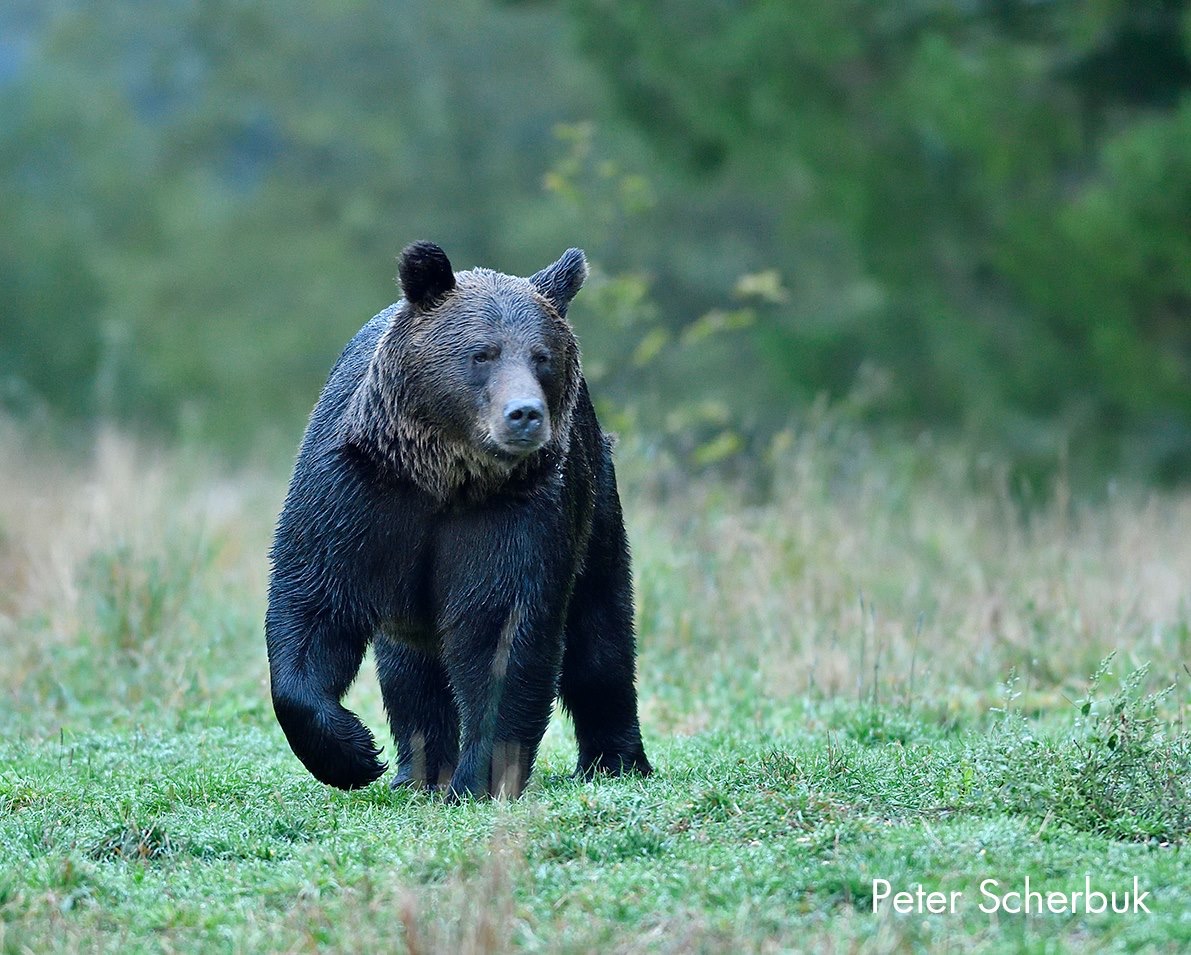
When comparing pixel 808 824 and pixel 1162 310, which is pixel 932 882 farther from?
pixel 1162 310

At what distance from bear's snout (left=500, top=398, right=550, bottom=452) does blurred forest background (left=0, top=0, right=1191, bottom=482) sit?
4538 mm

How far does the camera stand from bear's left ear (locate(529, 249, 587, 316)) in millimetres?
6520

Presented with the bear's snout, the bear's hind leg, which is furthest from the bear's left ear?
the bear's hind leg

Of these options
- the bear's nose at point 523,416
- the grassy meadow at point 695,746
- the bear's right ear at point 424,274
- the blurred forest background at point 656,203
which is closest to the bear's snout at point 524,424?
the bear's nose at point 523,416

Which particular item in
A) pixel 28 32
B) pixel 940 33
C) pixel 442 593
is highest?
pixel 28 32

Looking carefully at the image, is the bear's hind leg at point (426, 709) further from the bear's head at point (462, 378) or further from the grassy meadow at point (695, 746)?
the bear's head at point (462, 378)

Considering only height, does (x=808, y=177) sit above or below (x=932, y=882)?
above

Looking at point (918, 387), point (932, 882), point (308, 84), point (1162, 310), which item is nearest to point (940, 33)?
point (1162, 310)

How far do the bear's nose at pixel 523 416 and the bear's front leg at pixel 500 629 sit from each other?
0.35 metres

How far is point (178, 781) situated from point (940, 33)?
39.9 feet

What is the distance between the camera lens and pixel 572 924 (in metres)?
4.41

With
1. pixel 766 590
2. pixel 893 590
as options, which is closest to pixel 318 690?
pixel 766 590

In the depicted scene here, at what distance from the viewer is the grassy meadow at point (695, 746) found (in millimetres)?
4520

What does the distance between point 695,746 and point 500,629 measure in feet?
5.28
